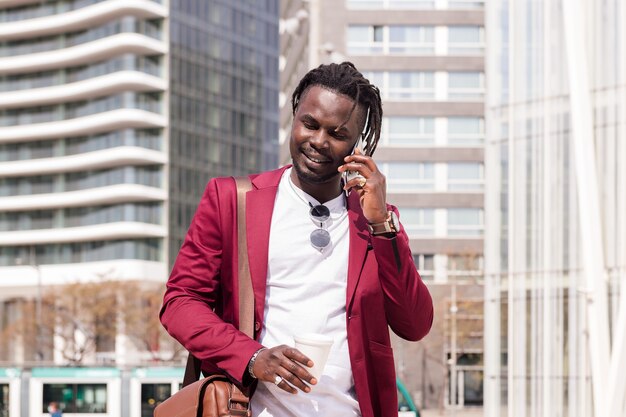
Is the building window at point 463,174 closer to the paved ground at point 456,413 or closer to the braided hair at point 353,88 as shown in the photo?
the paved ground at point 456,413

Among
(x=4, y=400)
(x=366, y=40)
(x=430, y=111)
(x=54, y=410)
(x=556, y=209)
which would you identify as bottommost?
(x=54, y=410)

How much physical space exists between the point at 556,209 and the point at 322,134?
45.7 feet

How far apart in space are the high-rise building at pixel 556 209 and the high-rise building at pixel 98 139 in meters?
55.6

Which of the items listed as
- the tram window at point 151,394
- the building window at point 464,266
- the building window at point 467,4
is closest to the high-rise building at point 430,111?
the building window at point 467,4

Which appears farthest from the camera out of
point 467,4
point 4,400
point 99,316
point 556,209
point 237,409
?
point 99,316

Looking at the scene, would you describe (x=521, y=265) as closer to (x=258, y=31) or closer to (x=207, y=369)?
(x=207, y=369)

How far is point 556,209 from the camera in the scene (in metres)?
16.5

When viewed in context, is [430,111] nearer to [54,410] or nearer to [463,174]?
[463,174]

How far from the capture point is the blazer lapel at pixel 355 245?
294 cm

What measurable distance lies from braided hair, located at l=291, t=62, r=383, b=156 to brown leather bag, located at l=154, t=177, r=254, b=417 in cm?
41

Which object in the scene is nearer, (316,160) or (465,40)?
(316,160)

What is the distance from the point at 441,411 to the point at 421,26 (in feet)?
64.2

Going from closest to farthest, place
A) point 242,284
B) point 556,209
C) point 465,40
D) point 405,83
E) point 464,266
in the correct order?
point 242,284
point 556,209
point 464,266
point 465,40
point 405,83

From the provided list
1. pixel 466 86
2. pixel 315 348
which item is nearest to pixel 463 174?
pixel 466 86
